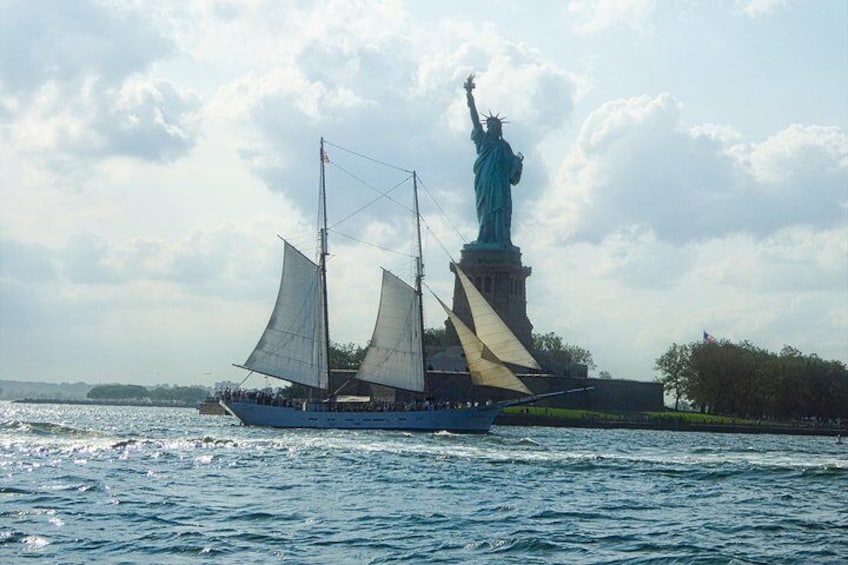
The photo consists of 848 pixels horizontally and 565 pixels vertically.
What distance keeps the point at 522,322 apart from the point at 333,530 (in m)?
101

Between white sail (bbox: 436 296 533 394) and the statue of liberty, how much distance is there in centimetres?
4530

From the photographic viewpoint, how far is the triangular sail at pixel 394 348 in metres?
89.9

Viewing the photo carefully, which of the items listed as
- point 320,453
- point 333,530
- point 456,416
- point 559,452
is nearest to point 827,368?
point 456,416

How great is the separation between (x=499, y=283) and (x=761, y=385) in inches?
1355

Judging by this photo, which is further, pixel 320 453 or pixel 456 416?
pixel 456 416

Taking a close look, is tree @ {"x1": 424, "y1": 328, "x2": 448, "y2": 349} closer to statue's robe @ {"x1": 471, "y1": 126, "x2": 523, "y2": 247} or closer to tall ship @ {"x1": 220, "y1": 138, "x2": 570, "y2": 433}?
statue's robe @ {"x1": 471, "y1": 126, "x2": 523, "y2": 247}

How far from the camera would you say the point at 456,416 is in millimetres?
88312

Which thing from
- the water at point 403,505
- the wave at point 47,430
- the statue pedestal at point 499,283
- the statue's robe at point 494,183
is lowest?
the water at point 403,505

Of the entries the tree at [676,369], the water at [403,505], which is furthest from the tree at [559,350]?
the water at [403,505]

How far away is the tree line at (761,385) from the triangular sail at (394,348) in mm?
63902

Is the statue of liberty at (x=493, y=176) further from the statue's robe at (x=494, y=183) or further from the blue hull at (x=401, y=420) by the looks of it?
the blue hull at (x=401, y=420)

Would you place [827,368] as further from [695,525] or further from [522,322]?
[695,525]

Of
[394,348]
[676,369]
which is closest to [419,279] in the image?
[394,348]

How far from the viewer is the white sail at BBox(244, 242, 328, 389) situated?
293ft
